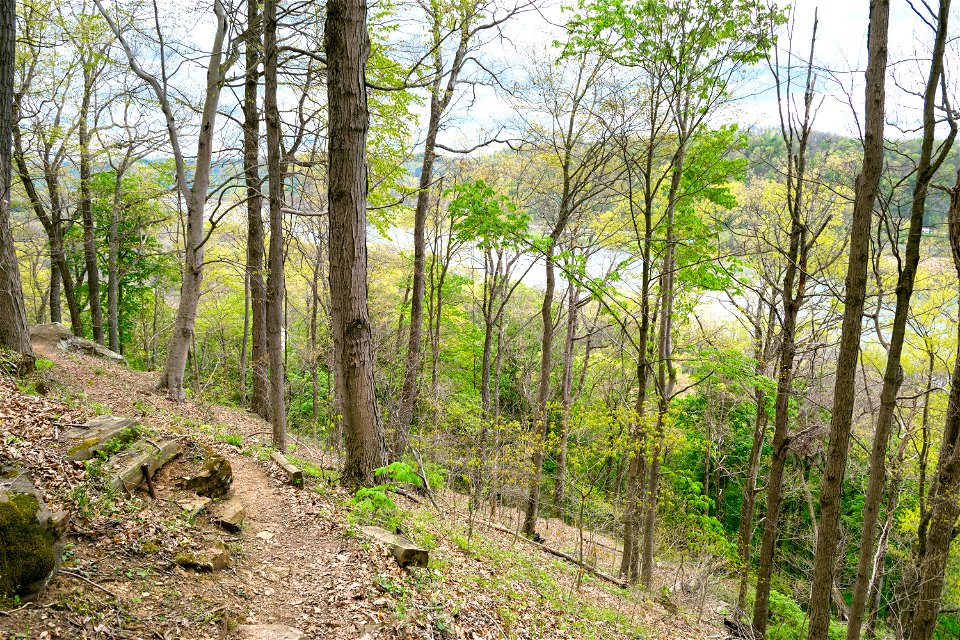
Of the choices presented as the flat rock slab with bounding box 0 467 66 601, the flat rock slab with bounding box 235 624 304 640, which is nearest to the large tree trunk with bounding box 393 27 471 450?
the flat rock slab with bounding box 235 624 304 640

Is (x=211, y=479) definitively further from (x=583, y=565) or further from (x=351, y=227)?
(x=583, y=565)

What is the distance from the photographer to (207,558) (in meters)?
3.97

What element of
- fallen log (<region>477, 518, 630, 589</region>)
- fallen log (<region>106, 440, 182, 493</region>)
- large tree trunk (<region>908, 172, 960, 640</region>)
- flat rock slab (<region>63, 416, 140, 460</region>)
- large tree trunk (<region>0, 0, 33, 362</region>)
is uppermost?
large tree trunk (<region>0, 0, 33, 362</region>)

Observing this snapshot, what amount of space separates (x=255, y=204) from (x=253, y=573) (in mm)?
7634

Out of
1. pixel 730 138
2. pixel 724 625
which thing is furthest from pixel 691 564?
pixel 730 138

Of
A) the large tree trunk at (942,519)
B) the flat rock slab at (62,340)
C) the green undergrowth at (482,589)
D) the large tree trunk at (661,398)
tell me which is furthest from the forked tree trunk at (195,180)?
the large tree trunk at (942,519)

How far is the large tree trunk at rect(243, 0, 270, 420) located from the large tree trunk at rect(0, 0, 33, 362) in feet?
9.14

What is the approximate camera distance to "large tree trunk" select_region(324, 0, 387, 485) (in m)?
5.27

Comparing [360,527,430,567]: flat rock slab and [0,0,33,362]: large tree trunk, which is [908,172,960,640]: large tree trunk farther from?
[0,0,33,362]: large tree trunk

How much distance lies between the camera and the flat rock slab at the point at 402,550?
4.70 m

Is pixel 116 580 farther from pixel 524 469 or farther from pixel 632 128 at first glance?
pixel 632 128

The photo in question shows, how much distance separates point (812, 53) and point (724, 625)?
1119 cm

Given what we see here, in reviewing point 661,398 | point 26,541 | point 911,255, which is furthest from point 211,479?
point 911,255

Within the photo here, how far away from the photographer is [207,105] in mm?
8984
